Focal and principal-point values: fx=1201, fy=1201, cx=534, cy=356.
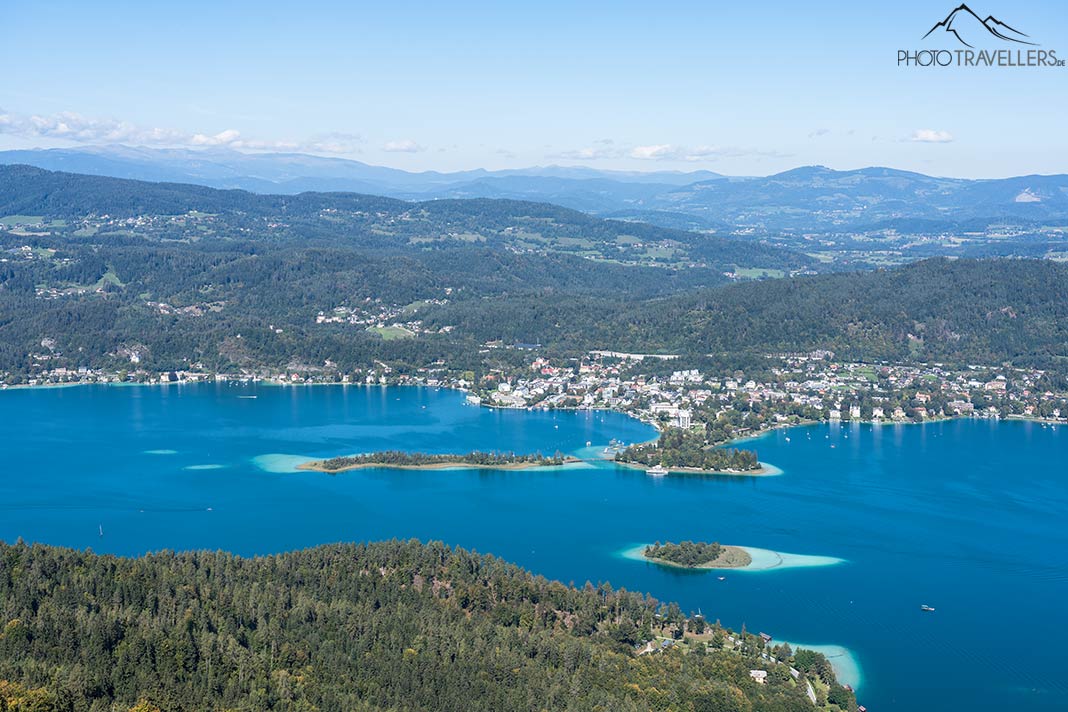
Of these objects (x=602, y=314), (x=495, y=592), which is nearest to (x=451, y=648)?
(x=495, y=592)

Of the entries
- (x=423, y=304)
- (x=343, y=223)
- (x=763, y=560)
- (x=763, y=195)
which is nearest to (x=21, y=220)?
(x=343, y=223)

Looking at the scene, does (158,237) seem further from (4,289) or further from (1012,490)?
(1012,490)

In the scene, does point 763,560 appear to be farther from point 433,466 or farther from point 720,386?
point 720,386

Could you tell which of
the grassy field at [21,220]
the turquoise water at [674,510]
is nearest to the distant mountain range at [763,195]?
the grassy field at [21,220]

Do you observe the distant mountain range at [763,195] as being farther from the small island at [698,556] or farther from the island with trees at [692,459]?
the small island at [698,556]

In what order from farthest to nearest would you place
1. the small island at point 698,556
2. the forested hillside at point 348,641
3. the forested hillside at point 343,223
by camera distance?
1. the forested hillside at point 343,223
2. the small island at point 698,556
3. the forested hillside at point 348,641

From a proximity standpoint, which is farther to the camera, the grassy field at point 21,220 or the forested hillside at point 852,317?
the grassy field at point 21,220

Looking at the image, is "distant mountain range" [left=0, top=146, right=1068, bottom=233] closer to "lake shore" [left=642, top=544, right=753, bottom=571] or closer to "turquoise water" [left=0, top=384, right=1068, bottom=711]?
"turquoise water" [left=0, top=384, right=1068, bottom=711]
